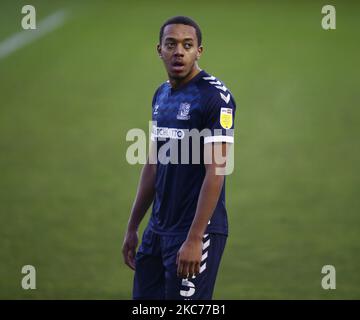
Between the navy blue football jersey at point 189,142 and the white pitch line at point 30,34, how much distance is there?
19.1 feet

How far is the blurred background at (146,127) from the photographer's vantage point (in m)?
6.10

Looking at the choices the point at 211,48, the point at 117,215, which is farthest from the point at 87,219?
the point at 211,48

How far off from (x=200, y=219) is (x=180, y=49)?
0.81 m

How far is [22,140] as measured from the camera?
7.84 metres

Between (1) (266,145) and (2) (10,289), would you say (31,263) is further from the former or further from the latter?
(1) (266,145)

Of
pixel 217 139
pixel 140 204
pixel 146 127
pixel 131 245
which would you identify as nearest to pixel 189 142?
pixel 217 139

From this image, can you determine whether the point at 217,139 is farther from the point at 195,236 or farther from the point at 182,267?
the point at 182,267

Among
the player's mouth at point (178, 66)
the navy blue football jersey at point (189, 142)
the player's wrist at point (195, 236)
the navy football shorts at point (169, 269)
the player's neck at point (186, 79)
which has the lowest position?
the navy football shorts at point (169, 269)

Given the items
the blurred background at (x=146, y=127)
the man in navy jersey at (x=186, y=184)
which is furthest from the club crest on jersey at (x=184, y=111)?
the blurred background at (x=146, y=127)

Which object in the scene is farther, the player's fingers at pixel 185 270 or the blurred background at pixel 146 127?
the blurred background at pixel 146 127

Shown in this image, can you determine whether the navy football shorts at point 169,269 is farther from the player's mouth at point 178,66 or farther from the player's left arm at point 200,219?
the player's mouth at point 178,66

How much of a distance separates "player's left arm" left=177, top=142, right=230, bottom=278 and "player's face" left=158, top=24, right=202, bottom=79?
1.51ft

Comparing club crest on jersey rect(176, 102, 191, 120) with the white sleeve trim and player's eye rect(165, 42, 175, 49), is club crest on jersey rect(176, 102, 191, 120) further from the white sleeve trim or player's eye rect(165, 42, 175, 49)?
player's eye rect(165, 42, 175, 49)

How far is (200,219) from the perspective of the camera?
351cm
